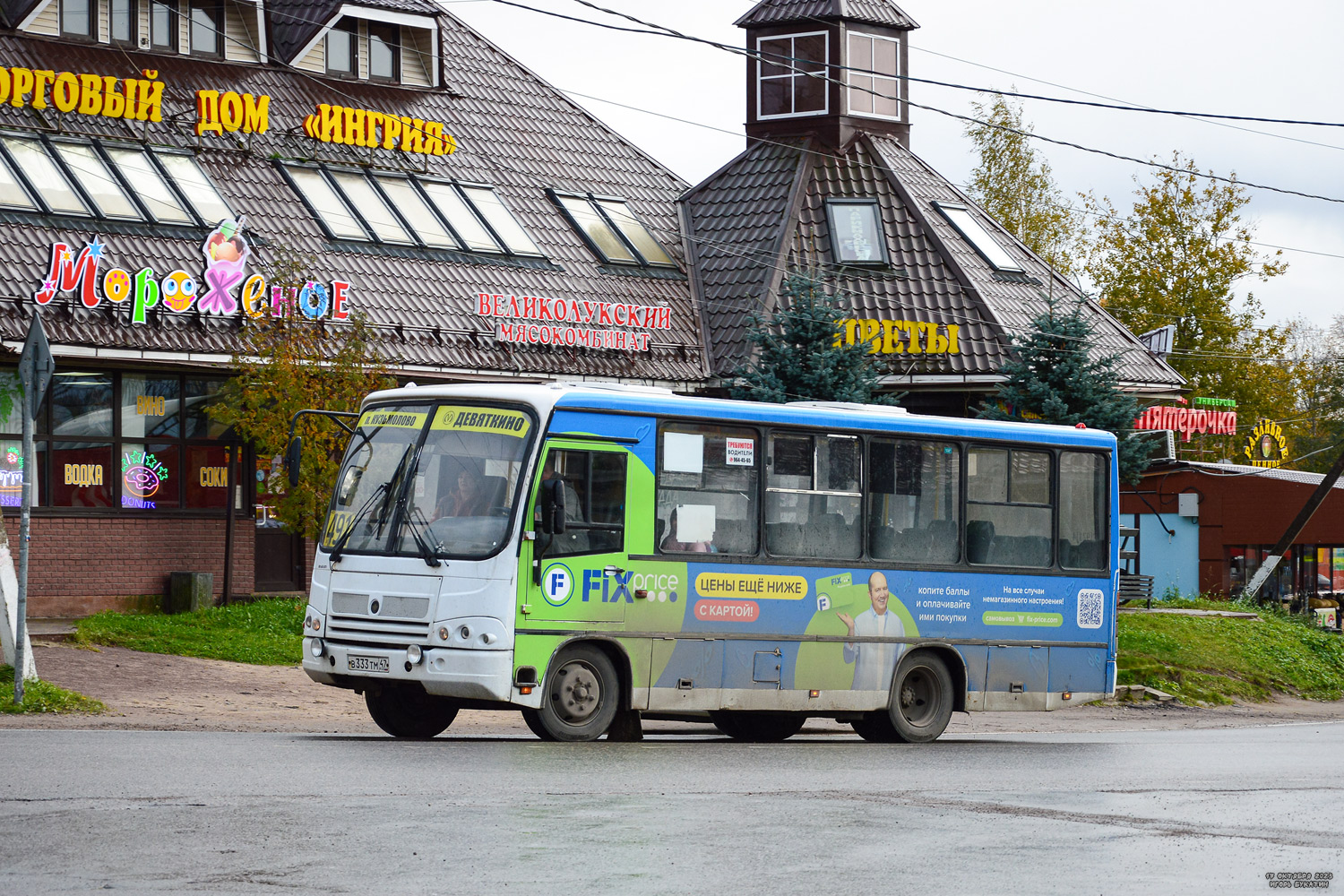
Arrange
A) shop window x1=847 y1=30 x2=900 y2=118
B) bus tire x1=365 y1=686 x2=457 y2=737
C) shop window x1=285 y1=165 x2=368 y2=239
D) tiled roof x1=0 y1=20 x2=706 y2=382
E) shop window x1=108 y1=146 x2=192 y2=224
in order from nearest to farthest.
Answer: bus tire x1=365 y1=686 x2=457 y2=737
tiled roof x1=0 y1=20 x2=706 y2=382
shop window x1=108 y1=146 x2=192 y2=224
shop window x1=285 y1=165 x2=368 y2=239
shop window x1=847 y1=30 x2=900 y2=118

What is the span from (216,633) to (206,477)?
3.25m

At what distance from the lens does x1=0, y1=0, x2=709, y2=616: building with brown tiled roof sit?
24.0m

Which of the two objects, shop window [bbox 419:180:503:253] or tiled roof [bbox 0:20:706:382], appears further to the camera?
shop window [bbox 419:180:503:253]

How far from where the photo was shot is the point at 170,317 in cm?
2422

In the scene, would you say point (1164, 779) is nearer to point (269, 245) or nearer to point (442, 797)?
point (442, 797)

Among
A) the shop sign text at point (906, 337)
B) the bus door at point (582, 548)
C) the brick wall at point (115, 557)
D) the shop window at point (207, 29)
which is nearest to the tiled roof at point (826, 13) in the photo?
the shop sign text at point (906, 337)

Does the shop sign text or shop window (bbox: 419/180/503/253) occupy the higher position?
shop window (bbox: 419/180/503/253)

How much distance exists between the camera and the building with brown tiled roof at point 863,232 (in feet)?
101

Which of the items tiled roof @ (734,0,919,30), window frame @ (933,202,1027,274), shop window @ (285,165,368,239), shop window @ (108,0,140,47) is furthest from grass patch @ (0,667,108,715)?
tiled roof @ (734,0,919,30)

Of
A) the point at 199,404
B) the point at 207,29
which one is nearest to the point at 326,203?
the point at 207,29

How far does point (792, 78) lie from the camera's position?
35125 mm

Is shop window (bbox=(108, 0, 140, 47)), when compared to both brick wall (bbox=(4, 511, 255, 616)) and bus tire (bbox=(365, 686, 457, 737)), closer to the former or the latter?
brick wall (bbox=(4, 511, 255, 616))

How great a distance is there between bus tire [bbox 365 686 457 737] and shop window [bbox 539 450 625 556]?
1.78 metres

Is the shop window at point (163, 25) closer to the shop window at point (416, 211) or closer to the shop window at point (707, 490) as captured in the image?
the shop window at point (416, 211)
